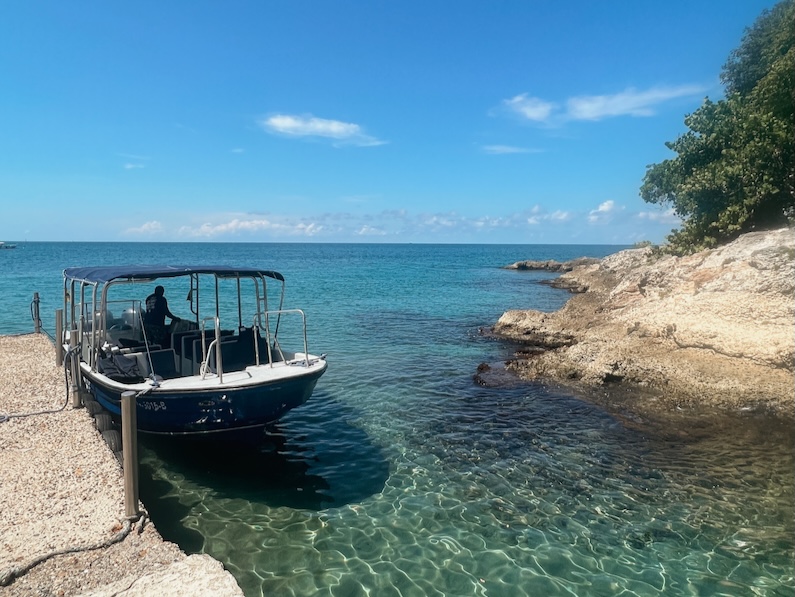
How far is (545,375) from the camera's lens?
15312 mm

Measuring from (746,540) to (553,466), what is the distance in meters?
3.15

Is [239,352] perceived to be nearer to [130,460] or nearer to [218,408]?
[218,408]

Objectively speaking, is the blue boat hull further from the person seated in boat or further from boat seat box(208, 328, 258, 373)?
the person seated in boat

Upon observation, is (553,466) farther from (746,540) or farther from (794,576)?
(794,576)

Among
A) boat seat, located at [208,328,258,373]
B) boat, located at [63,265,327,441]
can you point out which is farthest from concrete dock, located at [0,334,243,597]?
boat seat, located at [208,328,258,373]

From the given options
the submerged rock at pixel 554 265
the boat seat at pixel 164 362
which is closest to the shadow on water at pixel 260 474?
A: the boat seat at pixel 164 362

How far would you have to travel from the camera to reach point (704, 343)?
46.7 ft

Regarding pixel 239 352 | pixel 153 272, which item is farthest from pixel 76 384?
pixel 239 352

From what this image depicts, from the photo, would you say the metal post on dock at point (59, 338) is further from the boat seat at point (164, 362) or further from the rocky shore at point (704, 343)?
the rocky shore at point (704, 343)

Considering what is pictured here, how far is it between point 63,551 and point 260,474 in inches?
145

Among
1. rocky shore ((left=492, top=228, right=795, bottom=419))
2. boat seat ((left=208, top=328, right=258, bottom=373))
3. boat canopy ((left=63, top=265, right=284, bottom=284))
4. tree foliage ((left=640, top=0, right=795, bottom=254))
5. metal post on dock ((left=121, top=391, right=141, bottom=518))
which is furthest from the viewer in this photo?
tree foliage ((left=640, top=0, right=795, bottom=254))

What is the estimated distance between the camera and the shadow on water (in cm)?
830

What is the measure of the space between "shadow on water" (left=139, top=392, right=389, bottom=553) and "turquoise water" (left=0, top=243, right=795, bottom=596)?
36 mm

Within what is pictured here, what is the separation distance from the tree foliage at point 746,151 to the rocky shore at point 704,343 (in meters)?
4.13
